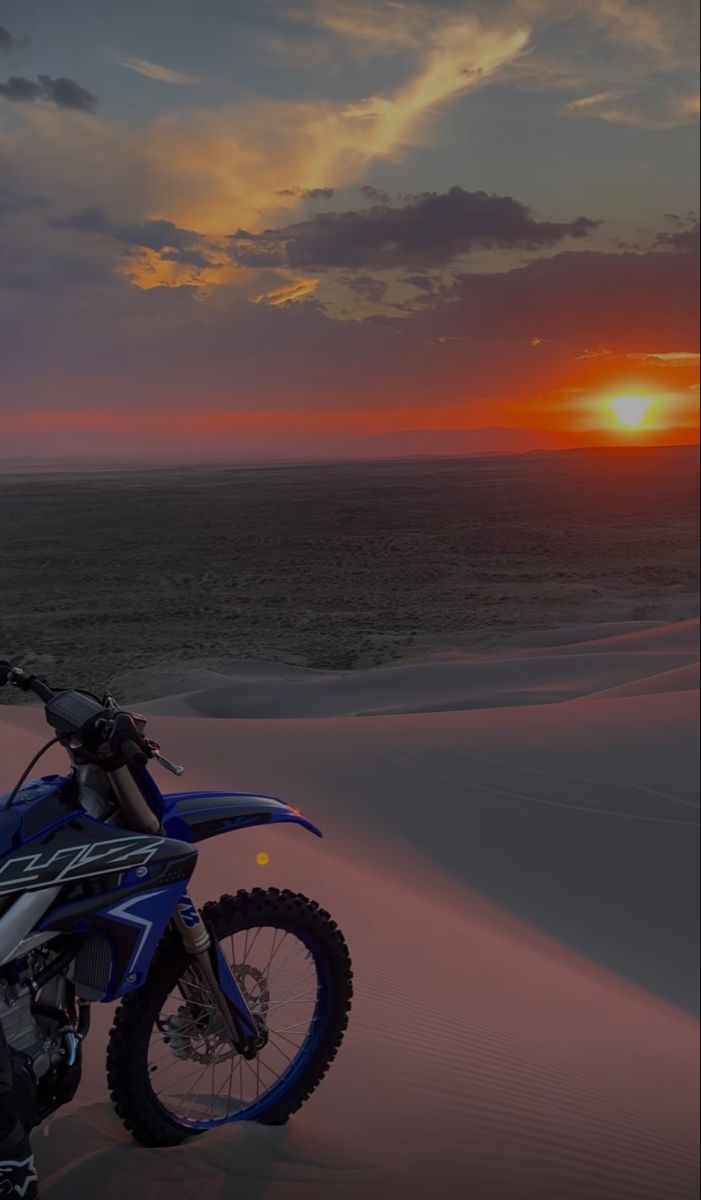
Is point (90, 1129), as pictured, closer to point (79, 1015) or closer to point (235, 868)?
point (79, 1015)

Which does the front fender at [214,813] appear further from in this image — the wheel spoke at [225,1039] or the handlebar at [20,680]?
the handlebar at [20,680]

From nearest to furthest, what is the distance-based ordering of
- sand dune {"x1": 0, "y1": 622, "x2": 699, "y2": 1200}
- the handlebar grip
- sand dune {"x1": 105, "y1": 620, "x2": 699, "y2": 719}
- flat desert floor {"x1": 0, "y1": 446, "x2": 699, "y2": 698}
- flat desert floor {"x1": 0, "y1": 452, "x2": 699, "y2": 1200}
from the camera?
the handlebar grip → sand dune {"x1": 0, "y1": 622, "x2": 699, "y2": 1200} → flat desert floor {"x1": 0, "y1": 452, "x2": 699, "y2": 1200} → flat desert floor {"x1": 0, "y1": 446, "x2": 699, "y2": 698} → sand dune {"x1": 105, "y1": 620, "x2": 699, "y2": 719}

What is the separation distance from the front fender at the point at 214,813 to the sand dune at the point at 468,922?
92 centimetres

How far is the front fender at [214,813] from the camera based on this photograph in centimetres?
256

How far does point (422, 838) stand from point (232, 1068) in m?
3.49

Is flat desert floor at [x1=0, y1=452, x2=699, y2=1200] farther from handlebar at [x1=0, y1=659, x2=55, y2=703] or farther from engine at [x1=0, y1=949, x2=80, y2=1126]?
handlebar at [x1=0, y1=659, x2=55, y2=703]

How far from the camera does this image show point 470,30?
358 cm

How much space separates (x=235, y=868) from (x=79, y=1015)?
175 cm

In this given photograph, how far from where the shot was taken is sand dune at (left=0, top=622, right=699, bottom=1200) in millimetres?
2842

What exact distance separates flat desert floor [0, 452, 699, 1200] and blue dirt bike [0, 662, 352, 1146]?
24 cm

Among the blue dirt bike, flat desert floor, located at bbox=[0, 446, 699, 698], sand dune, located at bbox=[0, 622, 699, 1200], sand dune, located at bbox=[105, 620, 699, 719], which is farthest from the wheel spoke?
sand dune, located at bbox=[105, 620, 699, 719]

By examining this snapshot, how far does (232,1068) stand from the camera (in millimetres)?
3031

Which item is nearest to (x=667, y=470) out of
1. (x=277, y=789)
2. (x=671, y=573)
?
(x=671, y=573)

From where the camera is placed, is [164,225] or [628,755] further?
[628,755]
